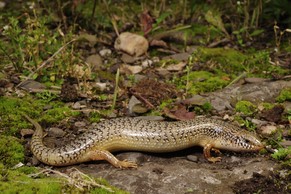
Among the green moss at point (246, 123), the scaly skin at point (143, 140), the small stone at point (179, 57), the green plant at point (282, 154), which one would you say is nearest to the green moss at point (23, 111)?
the scaly skin at point (143, 140)

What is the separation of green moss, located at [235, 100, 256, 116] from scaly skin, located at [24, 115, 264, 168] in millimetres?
741

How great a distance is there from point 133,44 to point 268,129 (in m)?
3.13

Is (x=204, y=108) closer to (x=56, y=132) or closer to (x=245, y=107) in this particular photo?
(x=245, y=107)

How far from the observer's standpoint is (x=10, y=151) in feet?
20.0

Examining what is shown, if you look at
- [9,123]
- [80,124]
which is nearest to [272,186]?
[80,124]

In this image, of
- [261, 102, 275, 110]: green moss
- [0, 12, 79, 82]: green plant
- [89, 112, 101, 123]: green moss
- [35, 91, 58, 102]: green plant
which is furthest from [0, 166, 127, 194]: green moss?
[261, 102, 275, 110]: green moss

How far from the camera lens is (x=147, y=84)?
7.81 metres

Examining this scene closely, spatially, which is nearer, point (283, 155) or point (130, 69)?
point (283, 155)

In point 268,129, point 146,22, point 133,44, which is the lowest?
point 268,129

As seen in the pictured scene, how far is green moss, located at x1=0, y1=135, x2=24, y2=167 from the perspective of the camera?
593 cm

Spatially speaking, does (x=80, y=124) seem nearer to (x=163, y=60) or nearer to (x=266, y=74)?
(x=163, y=60)

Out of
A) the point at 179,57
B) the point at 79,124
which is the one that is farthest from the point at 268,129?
the point at 179,57

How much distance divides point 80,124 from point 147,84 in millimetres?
1390

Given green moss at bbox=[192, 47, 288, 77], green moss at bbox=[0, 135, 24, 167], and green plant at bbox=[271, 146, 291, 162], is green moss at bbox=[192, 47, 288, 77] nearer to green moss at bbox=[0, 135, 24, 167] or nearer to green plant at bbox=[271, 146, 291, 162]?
green plant at bbox=[271, 146, 291, 162]
